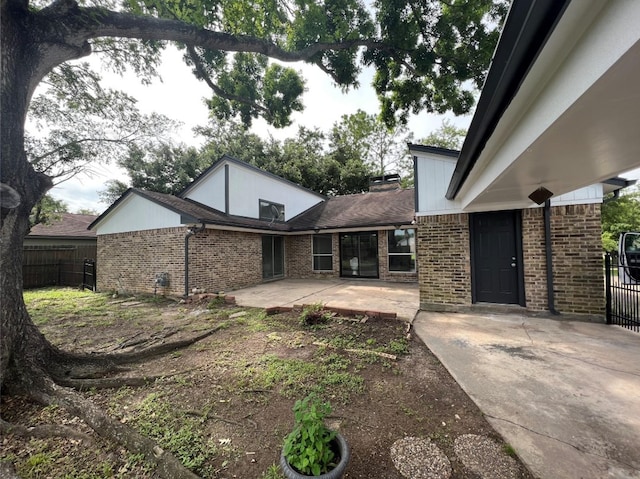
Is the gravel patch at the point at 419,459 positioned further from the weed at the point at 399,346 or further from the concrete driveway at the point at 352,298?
the concrete driveway at the point at 352,298

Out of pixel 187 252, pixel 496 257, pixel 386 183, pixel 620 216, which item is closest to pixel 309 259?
pixel 187 252

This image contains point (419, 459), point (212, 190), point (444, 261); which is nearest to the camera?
point (419, 459)

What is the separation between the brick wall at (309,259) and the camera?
37.0ft

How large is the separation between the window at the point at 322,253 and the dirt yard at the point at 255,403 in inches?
291

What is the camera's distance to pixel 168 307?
7531 millimetres

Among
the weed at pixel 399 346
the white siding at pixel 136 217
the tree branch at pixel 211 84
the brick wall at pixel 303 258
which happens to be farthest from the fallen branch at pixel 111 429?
the brick wall at pixel 303 258

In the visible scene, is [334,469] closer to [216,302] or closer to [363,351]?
[363,351]

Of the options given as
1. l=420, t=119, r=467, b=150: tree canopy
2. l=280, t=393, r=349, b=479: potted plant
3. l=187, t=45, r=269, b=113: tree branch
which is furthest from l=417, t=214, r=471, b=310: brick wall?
l=420, t=119, r=467, b=150: tree canopy

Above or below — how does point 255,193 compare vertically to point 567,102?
above

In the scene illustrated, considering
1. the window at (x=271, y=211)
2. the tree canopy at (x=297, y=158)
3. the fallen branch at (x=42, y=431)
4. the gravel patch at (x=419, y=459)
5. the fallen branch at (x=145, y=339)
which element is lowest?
the fallen branch at (x=145, y=339)

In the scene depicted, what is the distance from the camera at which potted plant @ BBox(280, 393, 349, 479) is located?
162cm

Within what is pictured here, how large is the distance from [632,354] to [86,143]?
16.1 metres

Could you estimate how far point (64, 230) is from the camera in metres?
16.5

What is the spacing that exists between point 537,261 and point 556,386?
3.63m
